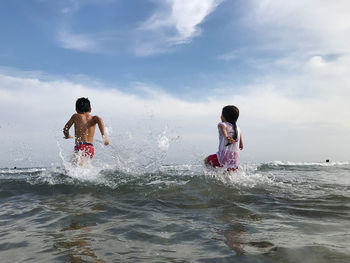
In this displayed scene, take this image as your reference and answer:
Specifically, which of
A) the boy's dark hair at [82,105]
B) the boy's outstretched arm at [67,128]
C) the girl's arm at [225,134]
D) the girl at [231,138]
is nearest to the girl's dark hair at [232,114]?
the girl at [231,138]

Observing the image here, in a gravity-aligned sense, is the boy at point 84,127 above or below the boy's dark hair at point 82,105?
below

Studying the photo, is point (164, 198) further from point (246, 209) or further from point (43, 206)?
point (43, 206)

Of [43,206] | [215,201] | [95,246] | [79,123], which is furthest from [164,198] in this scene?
[79,123]

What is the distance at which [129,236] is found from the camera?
2902 mm

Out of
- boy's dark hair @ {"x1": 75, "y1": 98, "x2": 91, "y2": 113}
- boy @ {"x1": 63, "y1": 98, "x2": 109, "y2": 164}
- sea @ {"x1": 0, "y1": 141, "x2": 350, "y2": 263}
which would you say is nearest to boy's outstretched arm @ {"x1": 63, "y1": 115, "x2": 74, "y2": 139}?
boy @ {"x1": 63, "y1": 98, "x2": 109, "y2": 164}

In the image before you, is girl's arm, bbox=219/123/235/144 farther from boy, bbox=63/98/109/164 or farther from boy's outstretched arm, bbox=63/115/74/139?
boy's outstretched arm, bbox=63/115/74/139

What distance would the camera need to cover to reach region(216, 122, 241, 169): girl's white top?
6629 mm

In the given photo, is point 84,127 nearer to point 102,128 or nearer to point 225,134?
point 102,128

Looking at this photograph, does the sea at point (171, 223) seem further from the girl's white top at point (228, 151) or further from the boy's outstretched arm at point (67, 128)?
the boy's outstretched arm at point (67, 128)

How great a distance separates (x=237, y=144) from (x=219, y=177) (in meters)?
0.95

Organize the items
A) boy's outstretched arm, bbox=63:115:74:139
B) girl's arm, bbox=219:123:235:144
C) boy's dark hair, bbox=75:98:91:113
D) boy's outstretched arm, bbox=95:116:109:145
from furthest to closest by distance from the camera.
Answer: boy's dark hair, bbox=75:98:91:113 < boy's outstretched arm, bbox=63:115:74:139 < boy's outstretched arm, bbox=95:116:109:145 < girl's arm, bbox=219:123:235:144

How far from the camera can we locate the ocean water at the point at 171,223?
7.82 feet

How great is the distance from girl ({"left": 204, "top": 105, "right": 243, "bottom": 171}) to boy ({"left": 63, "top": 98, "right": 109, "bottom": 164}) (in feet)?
9.77

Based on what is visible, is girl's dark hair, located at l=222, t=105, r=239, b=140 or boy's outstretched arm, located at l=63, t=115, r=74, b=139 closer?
girl's dark hair, located at l=222, t=105, r=239, b=140
